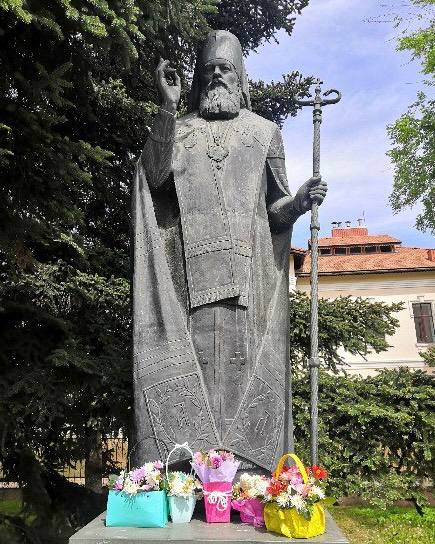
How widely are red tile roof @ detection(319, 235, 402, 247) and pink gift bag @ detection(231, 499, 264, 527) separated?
926 inches

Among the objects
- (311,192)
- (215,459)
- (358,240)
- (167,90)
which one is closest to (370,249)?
(358,240)

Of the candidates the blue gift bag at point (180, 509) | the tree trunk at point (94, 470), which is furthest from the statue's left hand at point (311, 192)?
the tree trunk at point (94, 470)

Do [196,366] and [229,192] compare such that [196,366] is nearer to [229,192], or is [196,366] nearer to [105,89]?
[229,192]

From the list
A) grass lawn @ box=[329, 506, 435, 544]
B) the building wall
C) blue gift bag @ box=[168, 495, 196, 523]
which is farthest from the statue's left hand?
the building wall

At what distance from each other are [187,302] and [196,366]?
0.37m

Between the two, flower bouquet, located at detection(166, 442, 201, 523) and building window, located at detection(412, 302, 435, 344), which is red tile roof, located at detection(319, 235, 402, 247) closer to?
building window, located at detection(412, 302, 435, 344)

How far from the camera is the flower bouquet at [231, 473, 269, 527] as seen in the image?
2.51m

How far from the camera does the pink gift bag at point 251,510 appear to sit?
8.39 ft

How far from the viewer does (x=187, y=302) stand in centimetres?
323

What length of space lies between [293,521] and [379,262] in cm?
2211

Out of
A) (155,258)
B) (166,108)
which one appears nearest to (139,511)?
(155,258)

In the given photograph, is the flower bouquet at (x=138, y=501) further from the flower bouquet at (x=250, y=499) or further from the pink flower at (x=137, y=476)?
the flower bouquet at (x=250, y=499)

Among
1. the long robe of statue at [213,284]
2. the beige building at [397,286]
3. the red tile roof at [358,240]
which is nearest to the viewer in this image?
the long robe of statue at [213,284]

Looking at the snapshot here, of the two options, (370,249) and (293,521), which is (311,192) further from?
(370,249)
